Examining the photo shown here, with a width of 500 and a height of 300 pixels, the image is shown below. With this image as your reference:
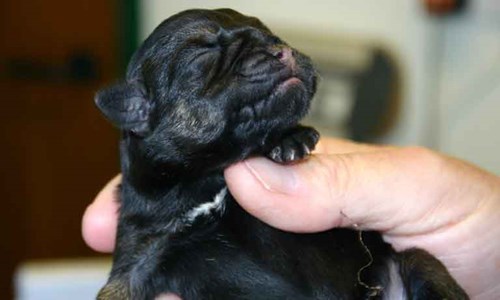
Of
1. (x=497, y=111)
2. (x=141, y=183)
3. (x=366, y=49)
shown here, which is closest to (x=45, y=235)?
(x=366, y=49)

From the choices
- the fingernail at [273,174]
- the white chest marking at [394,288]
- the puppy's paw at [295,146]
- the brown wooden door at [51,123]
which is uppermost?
the puppy's paw at [295,146]

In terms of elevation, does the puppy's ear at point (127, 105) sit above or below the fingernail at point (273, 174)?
above

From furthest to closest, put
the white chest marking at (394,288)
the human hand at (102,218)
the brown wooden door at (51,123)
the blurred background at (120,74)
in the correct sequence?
the brown wooden door at (51,123)
the blurred background at (120,74)
the human hand at (102,218)
the white chest marking at (394,288)

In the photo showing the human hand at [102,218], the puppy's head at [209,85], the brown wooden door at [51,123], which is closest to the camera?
the puppy's head at [209,85]

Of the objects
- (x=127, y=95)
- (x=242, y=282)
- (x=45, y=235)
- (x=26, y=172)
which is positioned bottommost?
(x=45, y=235)

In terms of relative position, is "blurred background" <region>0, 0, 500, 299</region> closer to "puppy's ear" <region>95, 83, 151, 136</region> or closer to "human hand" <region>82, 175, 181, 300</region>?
"human hand" <region>82, 175, 181, 300</region>

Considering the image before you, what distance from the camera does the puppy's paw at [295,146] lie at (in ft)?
4.66

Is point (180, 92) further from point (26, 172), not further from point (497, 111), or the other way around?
point (26, 172)

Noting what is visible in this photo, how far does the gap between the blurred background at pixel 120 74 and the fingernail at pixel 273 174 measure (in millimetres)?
1308

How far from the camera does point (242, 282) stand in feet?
4.56

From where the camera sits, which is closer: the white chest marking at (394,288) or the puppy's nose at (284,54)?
the puppy's nose at (284,54)

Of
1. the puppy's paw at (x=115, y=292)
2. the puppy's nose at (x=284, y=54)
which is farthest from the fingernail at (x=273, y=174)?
the puppy's paw at (x=115, y=292)

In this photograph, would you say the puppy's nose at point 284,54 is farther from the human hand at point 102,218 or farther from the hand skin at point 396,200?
the human hand at point 102,218

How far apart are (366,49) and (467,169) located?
1.66 metres
